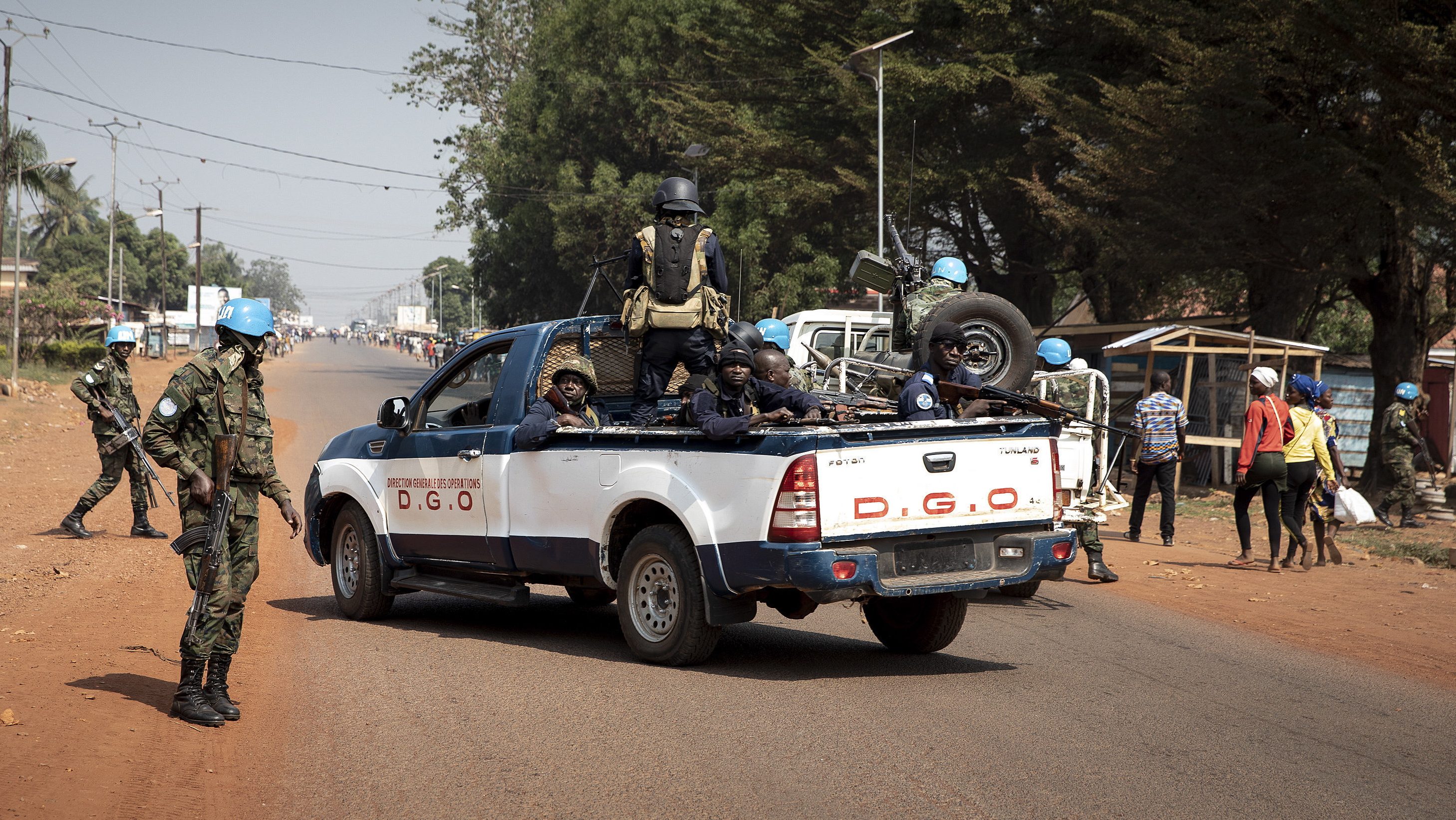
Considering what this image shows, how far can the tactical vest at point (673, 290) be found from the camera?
26.1ft

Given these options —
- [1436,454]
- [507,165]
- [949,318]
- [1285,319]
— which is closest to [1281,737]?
[949,318]

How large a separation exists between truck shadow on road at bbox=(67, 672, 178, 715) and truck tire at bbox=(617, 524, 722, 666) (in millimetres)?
2304

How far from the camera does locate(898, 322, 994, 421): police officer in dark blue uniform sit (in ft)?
23.9

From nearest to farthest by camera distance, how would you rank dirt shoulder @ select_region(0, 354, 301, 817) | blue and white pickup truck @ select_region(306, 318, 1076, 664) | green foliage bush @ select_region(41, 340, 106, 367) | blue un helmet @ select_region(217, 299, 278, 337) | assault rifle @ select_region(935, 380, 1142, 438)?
dirt shoulder @ select_region(0, 354, 301, 817)
blue un helmet @ select_region(217, 299, 278, 337)
blue and white pickup truck @ select_region(306, 318, 1076, 664)
assault rifle @ select_region(935, 380, 1142, 438)
green foliage bush @ select_region(41, 340, 106, 367)

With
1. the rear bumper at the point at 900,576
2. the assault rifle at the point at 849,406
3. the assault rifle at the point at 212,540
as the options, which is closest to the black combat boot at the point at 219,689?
the assault rifle at the point at 212,540

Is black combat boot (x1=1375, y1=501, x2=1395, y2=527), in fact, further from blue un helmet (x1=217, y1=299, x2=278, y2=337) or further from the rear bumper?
blue un helmet (x1=217, y1=299, x2=278, y2=337)

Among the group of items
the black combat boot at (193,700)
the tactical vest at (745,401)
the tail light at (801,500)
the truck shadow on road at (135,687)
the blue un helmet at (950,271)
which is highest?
the blue un helmet at (950,271)

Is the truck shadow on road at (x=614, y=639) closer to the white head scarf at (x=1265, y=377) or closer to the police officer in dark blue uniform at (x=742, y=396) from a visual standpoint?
the police officer in dark blue uniform at (x=742, y=396)

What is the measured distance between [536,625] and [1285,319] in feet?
58.1

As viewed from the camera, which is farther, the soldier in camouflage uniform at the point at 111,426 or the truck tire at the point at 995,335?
the soldier in camouflage uniform at the point at 111,426

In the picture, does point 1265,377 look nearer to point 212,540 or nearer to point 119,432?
point 212,540

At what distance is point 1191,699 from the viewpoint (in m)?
6.52

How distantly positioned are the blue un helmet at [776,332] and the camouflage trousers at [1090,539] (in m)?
3.03

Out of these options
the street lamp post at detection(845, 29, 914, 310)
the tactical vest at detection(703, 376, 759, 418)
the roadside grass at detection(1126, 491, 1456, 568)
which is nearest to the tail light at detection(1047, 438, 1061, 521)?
the tactical vest at detection(703, 376, 759, 418)
